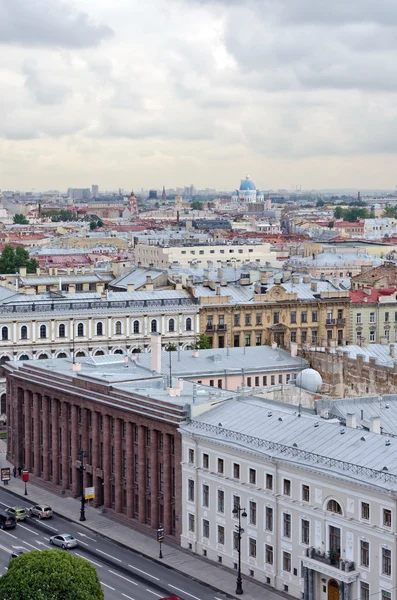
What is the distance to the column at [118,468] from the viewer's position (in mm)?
80938

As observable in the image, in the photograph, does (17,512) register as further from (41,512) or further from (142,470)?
(142,470)

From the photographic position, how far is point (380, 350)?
102938mm

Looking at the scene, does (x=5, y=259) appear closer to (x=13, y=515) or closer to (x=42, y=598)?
(x=13, y=515)

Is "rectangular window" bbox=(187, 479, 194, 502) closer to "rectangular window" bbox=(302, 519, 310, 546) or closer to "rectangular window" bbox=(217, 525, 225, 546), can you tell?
"rectangular window" bbox=(217, 525, 225, 546)

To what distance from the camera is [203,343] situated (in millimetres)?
119500

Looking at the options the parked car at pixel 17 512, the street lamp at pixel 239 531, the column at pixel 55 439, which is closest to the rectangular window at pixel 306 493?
the street lamp at pixel 239 531

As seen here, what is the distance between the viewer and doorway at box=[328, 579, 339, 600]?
204ft

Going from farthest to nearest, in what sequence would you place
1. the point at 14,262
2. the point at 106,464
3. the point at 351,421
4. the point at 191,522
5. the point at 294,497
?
the point at 14,262
the point at 106,464
the point at 191,522
the point at 351,421
the point at 294,497

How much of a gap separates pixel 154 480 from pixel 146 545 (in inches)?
162

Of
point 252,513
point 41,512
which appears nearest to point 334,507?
point 252,513

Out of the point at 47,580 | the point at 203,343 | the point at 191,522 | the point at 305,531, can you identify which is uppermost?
the point at 47,580

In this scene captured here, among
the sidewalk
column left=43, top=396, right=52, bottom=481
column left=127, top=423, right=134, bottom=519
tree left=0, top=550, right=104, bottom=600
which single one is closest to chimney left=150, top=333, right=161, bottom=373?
column left=43, top=396, right=52, bottom=481

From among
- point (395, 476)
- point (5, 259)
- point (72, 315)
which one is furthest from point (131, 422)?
point (5, 259)

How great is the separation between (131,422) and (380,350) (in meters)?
30.9
